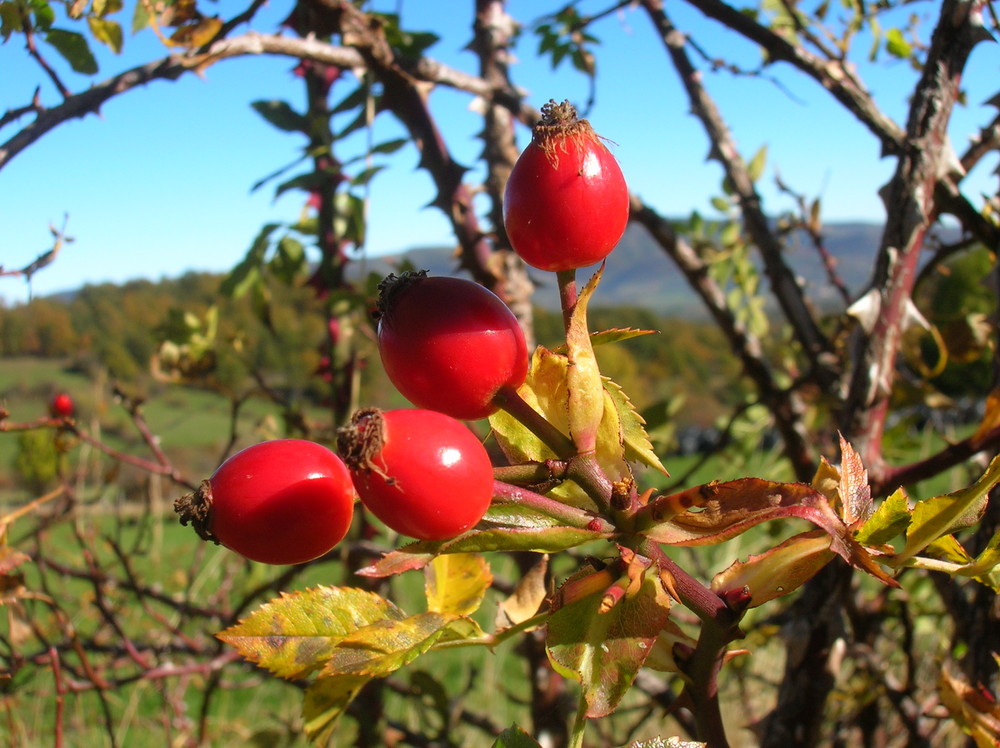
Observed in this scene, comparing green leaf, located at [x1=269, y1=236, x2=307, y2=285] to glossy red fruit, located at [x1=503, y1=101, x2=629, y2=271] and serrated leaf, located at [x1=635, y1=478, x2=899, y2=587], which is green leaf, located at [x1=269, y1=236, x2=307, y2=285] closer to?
glossy red fruit, located at [x1=503, y1=101, x2=629, y2=271]

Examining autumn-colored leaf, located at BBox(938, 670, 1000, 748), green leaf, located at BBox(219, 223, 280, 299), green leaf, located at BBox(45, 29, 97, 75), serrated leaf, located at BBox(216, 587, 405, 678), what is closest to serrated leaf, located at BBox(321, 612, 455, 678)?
serrated leaf, located at BBox(216, 587, 405, 678)

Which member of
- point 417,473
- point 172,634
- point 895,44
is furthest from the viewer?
point 172,634

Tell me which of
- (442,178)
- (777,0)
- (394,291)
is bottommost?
(394,291)

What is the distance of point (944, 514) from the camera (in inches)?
17.0

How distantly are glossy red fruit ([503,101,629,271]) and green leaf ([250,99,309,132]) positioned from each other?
107 cm

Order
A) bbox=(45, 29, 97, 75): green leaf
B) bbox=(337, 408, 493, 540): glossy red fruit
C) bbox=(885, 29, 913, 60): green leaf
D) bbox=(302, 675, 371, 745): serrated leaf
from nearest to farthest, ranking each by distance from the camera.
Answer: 1. bbox=(337, 408, 493, 540): glossy red fruit
2. bbox=(302, 675, 371, 745): serrated leaf
3. bbox=(45, 29, 97, 75): green leaf
4. bbox=(885, 29, 913, 60): green leaf

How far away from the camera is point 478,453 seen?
42cm

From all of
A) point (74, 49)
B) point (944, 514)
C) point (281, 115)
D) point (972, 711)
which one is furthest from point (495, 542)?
point (281, 115)

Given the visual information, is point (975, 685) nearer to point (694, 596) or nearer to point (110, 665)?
point (694, 596)

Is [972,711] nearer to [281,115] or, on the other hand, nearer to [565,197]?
[565,197]

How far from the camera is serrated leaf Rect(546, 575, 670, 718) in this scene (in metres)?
0.44

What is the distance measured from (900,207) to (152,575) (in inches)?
149

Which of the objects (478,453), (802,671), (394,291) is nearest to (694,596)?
(478,453)

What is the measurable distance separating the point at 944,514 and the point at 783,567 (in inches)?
3.6
